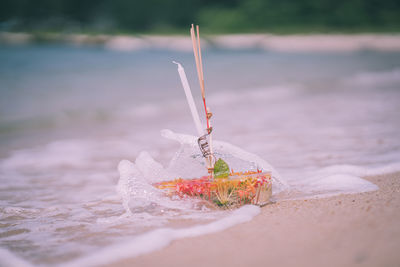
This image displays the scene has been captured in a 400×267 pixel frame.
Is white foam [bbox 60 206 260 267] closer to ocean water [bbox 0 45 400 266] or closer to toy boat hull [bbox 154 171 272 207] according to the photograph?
ocean water [bbox 0 45 400 266]

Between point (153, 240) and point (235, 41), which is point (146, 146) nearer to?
point (153, 240)

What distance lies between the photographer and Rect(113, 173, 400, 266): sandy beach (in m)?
2.34

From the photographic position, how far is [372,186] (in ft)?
12.0

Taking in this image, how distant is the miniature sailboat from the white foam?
0.47ft

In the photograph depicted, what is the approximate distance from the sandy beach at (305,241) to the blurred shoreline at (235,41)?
25769 millimetres

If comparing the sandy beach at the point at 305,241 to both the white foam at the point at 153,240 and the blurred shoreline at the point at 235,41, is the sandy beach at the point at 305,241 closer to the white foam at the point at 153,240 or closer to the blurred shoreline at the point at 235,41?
the white foam at the point at 153,240

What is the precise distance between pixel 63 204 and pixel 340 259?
9.06 feet

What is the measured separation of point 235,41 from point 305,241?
3784 centimetres

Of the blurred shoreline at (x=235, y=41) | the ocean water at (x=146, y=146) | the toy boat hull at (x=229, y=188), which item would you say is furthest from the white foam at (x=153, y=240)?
the blurred shoreline at (x=235, y=41)

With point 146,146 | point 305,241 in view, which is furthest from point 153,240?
point 146,146

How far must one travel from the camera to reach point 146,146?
6.90 meters

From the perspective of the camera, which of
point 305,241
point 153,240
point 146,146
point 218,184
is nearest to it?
point 305,241

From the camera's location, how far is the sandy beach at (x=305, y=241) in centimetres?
234

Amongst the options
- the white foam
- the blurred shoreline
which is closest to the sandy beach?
the white foam
